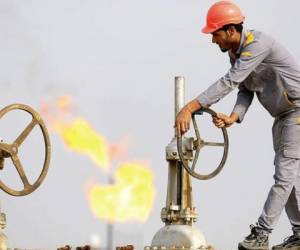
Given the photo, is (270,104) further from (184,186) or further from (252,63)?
(184,186)

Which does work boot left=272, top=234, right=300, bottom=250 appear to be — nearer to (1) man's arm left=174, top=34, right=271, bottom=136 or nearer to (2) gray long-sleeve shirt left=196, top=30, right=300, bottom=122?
(2) gray long-sleeve shirt left=196, top=30, right=300, bottom=122

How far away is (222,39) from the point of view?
844 cm

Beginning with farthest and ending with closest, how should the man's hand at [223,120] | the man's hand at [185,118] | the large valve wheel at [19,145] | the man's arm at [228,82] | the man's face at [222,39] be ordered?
the large valve wheel at [19,145] → the man's hand at [223,120] → the man's face at [222,39] → the man's arm at [228,82] → the man's hand at [185,118]

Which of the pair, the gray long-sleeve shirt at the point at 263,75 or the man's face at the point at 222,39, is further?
the man's face at the point at 222,39

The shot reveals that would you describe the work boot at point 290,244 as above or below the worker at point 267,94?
below

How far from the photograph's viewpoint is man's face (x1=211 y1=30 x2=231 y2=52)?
27.6 ft

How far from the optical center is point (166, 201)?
12969 mm

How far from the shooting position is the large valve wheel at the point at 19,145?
8.85 m

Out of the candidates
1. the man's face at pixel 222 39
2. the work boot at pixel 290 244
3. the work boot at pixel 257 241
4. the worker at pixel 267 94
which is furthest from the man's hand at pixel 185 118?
the work boot at pixel 290 244

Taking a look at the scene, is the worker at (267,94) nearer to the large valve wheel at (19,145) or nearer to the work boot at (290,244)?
the work boot at (290,244)

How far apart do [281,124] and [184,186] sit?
4468 millimetres

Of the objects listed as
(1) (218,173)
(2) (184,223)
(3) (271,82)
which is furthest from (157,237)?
(3) (271,82)

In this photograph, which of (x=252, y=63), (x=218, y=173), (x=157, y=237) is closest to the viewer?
(x=252, y=63)

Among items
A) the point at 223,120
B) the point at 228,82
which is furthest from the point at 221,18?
the point at 223,120
